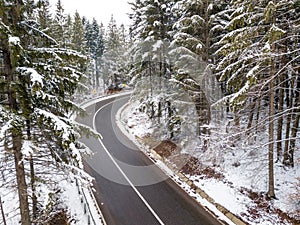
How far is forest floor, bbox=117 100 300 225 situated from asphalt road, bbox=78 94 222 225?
0.98 m

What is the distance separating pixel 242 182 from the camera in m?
12.0

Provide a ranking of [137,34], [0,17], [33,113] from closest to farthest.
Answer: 1. [0,17]
2. [33,113]
3. [137,34]

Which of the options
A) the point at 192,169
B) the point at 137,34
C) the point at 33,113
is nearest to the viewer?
the point at 33,113

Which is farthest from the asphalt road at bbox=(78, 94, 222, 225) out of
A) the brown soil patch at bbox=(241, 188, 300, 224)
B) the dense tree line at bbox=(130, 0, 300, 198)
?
the dense tree line at bbox=(130, 0, 300, 198)

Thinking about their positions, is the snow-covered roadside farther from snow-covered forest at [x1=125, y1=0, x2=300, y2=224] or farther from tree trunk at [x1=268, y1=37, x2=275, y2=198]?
tree trunk at [x1=268, y1=37, x2=275, y2=198]

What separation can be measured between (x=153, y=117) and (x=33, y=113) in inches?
618

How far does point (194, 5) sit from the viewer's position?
13.5 meters

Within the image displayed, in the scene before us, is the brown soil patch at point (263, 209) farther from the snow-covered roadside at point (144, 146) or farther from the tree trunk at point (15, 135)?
the tree trunk at point (15, 135)

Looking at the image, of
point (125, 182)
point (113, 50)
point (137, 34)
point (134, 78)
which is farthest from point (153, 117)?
point (113, 50)

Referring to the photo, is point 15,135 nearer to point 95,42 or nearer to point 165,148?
point 165,148

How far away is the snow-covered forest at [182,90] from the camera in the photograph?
20.7 feet

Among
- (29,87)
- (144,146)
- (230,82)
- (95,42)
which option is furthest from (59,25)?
(95,42)

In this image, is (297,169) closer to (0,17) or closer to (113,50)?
(0,17)

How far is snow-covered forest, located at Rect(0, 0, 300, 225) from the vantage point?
6320 millimetres
